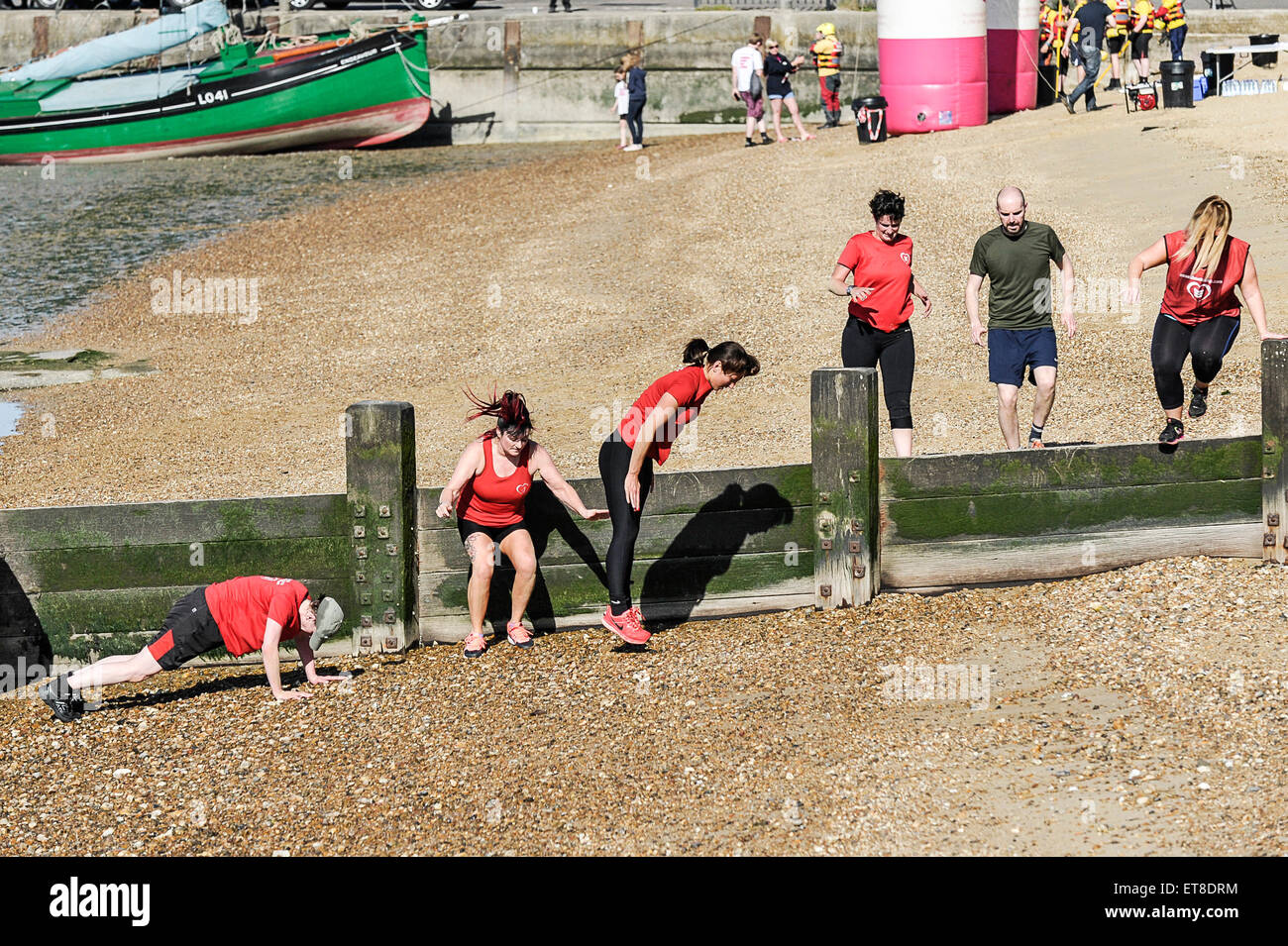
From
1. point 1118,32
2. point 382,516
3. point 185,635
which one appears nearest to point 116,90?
point 1118,32

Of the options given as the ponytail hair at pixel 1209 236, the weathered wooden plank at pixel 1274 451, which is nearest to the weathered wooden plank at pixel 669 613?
the weathered wooden plank at pixel 1274 451

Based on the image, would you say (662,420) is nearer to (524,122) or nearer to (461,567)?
(461,567)

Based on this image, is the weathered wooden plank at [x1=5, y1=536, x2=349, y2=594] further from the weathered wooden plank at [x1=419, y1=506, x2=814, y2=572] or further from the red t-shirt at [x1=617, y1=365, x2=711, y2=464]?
the red t-shirt at [x1=617, y1=365, x2=711, y2=464]

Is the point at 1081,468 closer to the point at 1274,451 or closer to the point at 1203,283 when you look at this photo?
the point at 1274,451

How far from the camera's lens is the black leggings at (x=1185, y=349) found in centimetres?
874

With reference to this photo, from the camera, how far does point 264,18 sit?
3534 centimetres

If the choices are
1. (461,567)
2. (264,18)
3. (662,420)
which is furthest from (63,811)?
(264,18)

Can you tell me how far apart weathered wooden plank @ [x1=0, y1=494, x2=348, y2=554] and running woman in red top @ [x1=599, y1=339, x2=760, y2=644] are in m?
1.42

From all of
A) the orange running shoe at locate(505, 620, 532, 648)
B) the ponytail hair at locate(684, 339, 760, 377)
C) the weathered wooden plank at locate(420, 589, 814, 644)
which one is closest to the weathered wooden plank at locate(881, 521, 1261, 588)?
the weathered wooden plank at locate(420, 589, 814, 644)

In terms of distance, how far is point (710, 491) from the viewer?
26.4 feet

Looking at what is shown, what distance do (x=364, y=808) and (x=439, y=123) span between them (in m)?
28.8

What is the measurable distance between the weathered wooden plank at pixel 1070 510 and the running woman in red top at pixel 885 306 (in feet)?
3.53

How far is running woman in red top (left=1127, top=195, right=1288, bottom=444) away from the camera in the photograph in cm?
850

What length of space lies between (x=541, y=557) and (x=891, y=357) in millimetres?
2600
